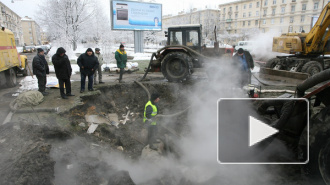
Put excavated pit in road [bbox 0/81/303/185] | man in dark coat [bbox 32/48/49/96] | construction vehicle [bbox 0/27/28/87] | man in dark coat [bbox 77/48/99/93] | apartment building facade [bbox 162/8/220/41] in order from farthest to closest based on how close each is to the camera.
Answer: apartment building facade [bbox 162/8/220/41] < construction vehicle [bbox 0/27/28/87] < man in dark coat [bbox 77/48/99/93] < man in dark coat [bbox 32/48/49/96] < excavated pit in road [bbox 0/81/303/185]

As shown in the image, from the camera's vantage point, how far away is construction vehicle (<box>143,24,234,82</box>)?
872cm

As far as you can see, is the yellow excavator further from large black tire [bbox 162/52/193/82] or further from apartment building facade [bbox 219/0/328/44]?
apartment building facade [bbox 219/0/328/44]

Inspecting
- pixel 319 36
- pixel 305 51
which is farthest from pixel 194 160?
pixel 305 51

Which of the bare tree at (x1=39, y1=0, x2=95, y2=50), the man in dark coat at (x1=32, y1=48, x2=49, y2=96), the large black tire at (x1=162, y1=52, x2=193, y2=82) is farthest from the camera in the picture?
the bare tree at (x1=39, y1=0, x2=95, y2=50)

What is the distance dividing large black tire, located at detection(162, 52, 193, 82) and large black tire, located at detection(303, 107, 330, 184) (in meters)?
6.19

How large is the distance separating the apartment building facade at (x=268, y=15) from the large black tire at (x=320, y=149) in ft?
149

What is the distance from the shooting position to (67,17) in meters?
26.4

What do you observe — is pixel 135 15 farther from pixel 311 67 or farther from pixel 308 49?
pixel 311 67

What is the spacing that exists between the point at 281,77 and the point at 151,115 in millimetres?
7976

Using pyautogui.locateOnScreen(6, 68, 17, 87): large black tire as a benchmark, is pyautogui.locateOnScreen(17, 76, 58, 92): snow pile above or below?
below

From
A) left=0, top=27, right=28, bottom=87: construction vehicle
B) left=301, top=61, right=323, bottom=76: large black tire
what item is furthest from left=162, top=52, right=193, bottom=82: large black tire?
left=0, top=27, right=28, bottom=87: construction vehicle

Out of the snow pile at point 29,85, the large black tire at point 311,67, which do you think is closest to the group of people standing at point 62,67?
the snow pile at point 29,85

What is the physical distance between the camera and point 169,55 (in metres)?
8.75
